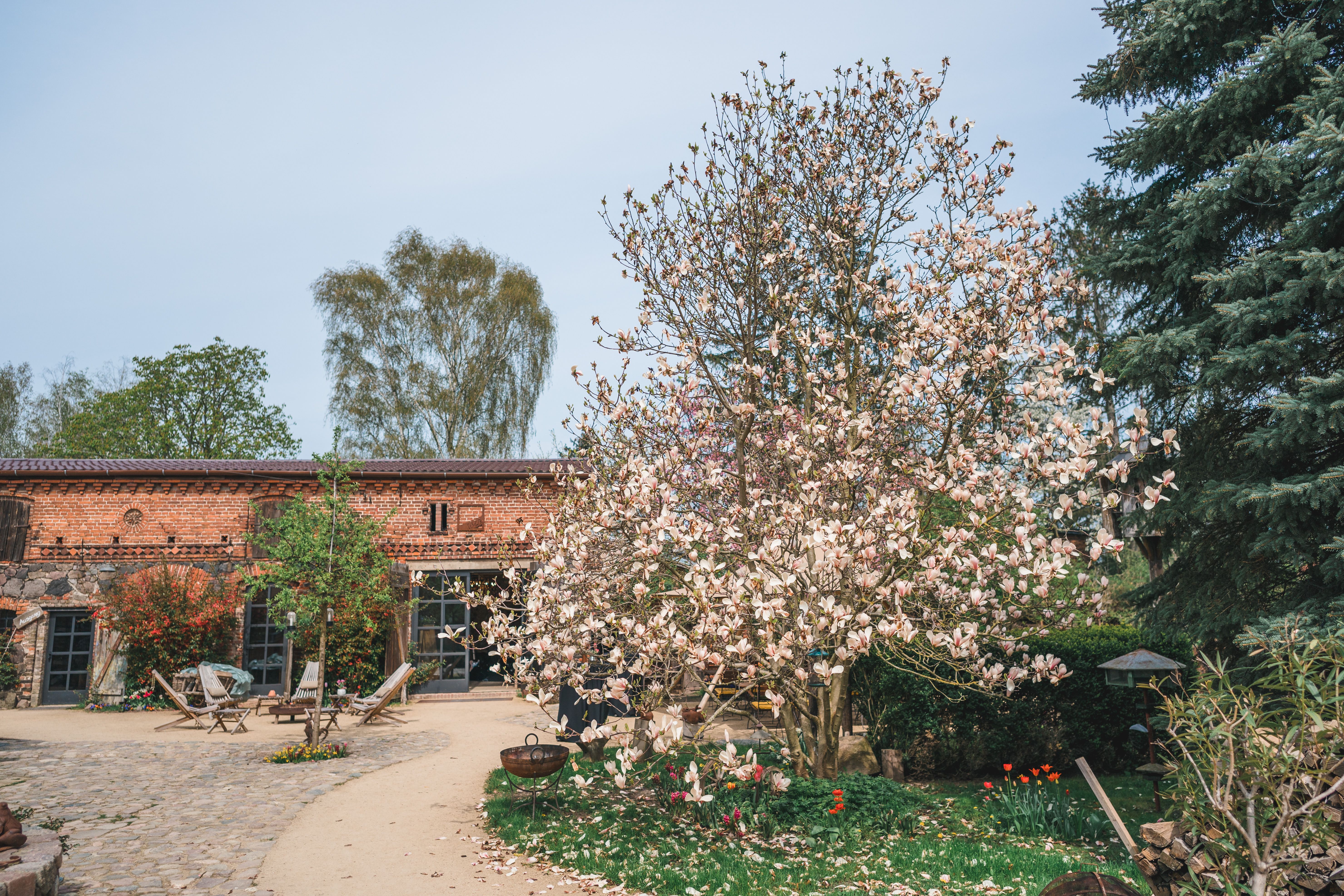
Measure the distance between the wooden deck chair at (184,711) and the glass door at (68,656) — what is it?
16.7 feet

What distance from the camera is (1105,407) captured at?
8.52m

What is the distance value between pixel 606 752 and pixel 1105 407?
7.21 m

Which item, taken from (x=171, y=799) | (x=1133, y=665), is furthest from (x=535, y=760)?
(x=1133, y=665)

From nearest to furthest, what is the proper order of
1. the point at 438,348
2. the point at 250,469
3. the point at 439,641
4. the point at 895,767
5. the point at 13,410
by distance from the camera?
the point at 895,767, the point at 439,641, the point at 250,469, the point at 438,348, the point at 13,410

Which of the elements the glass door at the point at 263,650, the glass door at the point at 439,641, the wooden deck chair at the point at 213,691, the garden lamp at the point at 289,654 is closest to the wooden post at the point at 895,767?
the wooden deck chair at the point at 213,691

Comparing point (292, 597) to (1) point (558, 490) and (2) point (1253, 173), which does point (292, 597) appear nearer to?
(1) point (558, 490)

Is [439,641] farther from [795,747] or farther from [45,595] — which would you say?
[795,747]

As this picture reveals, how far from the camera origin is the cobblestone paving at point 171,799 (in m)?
5.70

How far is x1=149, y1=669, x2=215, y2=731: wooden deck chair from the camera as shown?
42.2 feet

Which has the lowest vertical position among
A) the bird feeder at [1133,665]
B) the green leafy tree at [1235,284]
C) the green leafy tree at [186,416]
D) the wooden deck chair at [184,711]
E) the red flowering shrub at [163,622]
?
the wooden deck chair at [184,711]

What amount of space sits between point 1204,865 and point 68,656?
68.7 feet

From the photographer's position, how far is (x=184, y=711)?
13.1 metres

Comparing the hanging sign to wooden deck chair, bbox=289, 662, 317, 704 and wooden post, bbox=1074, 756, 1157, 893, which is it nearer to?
wooden deck chair, bbox=289, 662, 317, 704

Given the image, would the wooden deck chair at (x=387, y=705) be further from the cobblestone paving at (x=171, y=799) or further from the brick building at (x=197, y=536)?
the brick building at (x=197, y=536)
